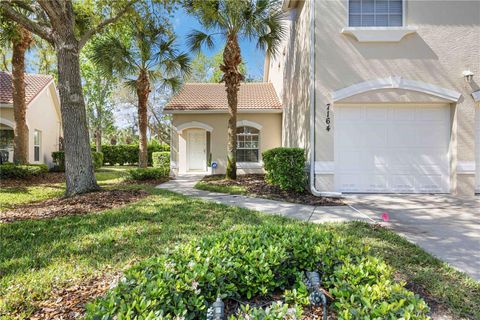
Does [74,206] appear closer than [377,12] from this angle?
Yes

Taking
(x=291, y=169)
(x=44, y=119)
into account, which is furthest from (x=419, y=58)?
(x=44, y=119)

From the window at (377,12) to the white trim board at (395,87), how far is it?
1.81 meters

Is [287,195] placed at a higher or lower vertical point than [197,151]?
lower

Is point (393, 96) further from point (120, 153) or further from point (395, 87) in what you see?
point (120, 153)

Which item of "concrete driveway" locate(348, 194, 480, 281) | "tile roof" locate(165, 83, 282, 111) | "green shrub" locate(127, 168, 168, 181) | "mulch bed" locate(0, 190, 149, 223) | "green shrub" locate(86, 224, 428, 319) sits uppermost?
"tile roof" locate(165, 83, 282, 111)

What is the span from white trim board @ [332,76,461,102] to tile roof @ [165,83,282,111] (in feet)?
20.1

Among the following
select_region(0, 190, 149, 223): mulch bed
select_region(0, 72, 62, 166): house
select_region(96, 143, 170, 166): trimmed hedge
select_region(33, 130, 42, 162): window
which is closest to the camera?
A: select_region(0, 190, 149, 223): mulch bed

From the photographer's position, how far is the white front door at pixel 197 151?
15039 mm

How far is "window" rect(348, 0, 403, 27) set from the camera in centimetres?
820

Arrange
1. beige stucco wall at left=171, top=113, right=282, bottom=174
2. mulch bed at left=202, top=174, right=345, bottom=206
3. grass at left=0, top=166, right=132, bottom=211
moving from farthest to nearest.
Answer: beige stucco wall at left=171, top=113, right=282, bottom=174 < grass at left=0, top=166, right=132, bottom=211 < mulch bed at left=202, top=174, right=345, bottom=206

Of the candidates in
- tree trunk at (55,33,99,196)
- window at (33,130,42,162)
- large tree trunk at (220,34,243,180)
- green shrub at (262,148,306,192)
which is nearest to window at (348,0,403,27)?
large tree trunk at (220,34,243,180)

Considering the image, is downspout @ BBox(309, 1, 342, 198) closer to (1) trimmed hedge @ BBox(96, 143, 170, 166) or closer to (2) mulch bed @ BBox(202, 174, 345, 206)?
(2) mulch bed @ BBox(202, 174, 345, 206)

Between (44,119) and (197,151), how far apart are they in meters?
11.5

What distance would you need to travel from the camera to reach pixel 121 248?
395 centimetres
